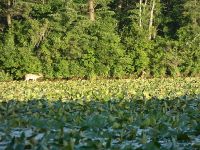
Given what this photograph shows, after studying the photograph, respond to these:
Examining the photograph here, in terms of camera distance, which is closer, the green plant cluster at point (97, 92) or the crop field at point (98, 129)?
the crop field at point (98, 129)

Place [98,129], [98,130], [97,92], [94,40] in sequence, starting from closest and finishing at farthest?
[98,130]
[98,129]
[97,92]
[94,40]

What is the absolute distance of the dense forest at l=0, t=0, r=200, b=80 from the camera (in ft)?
102

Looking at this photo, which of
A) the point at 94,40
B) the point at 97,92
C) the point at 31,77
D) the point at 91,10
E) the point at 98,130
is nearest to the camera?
the point at 98,130

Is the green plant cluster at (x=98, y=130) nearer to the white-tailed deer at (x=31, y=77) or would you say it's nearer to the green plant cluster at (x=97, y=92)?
the green plant cluster at (x=97, y=92)

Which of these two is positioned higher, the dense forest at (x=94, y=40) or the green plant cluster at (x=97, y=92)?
the dense forest at (x=94, y=40)

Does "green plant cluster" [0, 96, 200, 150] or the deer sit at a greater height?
"green plant cluster" [0, 96, 200, 150]

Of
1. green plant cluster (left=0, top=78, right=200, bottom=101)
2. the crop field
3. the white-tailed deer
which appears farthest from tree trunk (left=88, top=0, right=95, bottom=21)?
the crop field

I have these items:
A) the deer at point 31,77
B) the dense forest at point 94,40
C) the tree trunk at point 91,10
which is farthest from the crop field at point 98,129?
the tree trunk at point 91,10

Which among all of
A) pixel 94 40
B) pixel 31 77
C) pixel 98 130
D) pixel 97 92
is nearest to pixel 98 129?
pixel 98 130

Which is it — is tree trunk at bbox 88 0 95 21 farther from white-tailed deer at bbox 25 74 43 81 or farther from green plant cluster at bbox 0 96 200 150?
green plant cluster at bbox 0 96 200 150

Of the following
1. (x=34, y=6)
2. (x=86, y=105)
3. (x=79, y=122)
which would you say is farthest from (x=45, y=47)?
(x=79, y=122)

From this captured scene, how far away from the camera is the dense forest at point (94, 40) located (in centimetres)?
3100

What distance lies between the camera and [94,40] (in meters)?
32.0

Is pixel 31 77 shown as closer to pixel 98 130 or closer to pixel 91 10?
pixel 91 10
